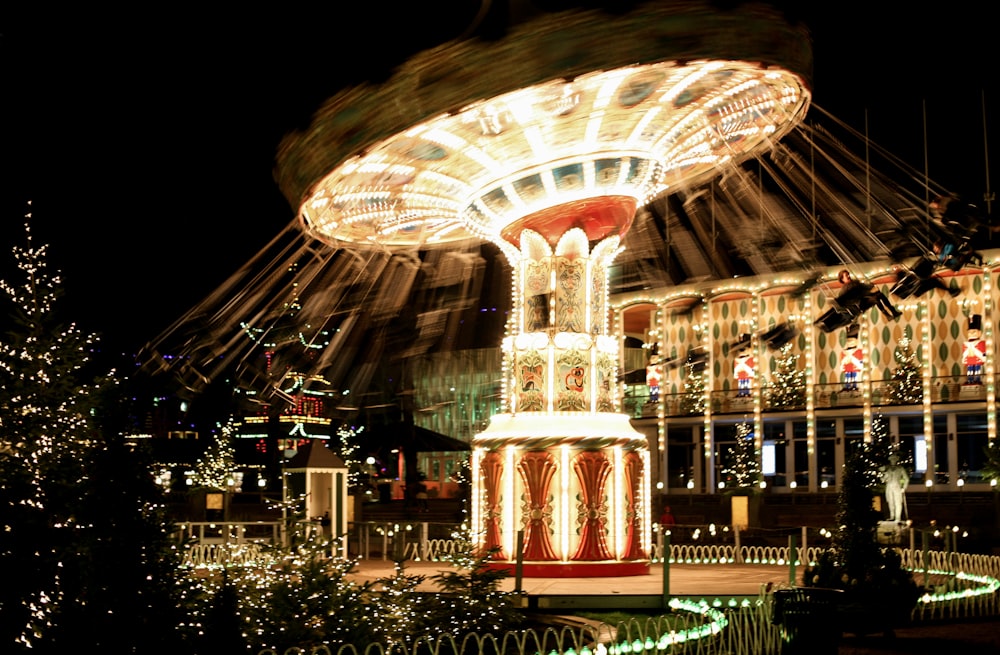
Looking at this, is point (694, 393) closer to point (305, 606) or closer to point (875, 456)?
point (875, 456)

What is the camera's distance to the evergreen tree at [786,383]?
4566 cm

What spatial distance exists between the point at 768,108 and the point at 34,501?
1238 centimetres

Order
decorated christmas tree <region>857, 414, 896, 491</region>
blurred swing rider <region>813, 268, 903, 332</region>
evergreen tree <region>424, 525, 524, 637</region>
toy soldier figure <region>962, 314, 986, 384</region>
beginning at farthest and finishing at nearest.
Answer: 1. toy soldier figure <region>962, 314, 986, 384</region>
2. blurred swing rider <region>813, 268, 903, 332</region>
3. decorated christmas tree <region>857, 414, 896, 491</region>
4. evergreen tree <region>424, 525, 524, 637</region>

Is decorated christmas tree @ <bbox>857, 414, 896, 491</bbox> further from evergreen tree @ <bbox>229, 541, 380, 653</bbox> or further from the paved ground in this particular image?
evergreen tree @ <bbox>229, 541, 380, 653</bbox>

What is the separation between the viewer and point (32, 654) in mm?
8922

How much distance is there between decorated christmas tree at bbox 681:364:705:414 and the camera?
158ft

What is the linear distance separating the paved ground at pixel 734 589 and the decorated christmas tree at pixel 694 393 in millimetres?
24096

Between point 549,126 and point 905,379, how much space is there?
28.8 m

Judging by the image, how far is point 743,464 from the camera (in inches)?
1724

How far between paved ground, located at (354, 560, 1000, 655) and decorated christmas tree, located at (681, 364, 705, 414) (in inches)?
949

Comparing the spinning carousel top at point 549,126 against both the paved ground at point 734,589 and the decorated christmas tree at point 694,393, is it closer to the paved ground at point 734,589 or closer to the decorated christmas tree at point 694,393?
the paved ground at point 734,589

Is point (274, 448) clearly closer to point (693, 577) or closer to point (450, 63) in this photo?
point (693, 577)

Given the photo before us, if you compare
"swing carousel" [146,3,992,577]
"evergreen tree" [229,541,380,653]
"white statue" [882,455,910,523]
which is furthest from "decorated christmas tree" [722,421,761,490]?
"evergreen tree" [229,541,380,653]

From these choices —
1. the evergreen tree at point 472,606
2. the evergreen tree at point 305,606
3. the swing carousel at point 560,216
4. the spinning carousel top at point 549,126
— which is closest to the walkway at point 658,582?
the swing carousel at point 560,216
